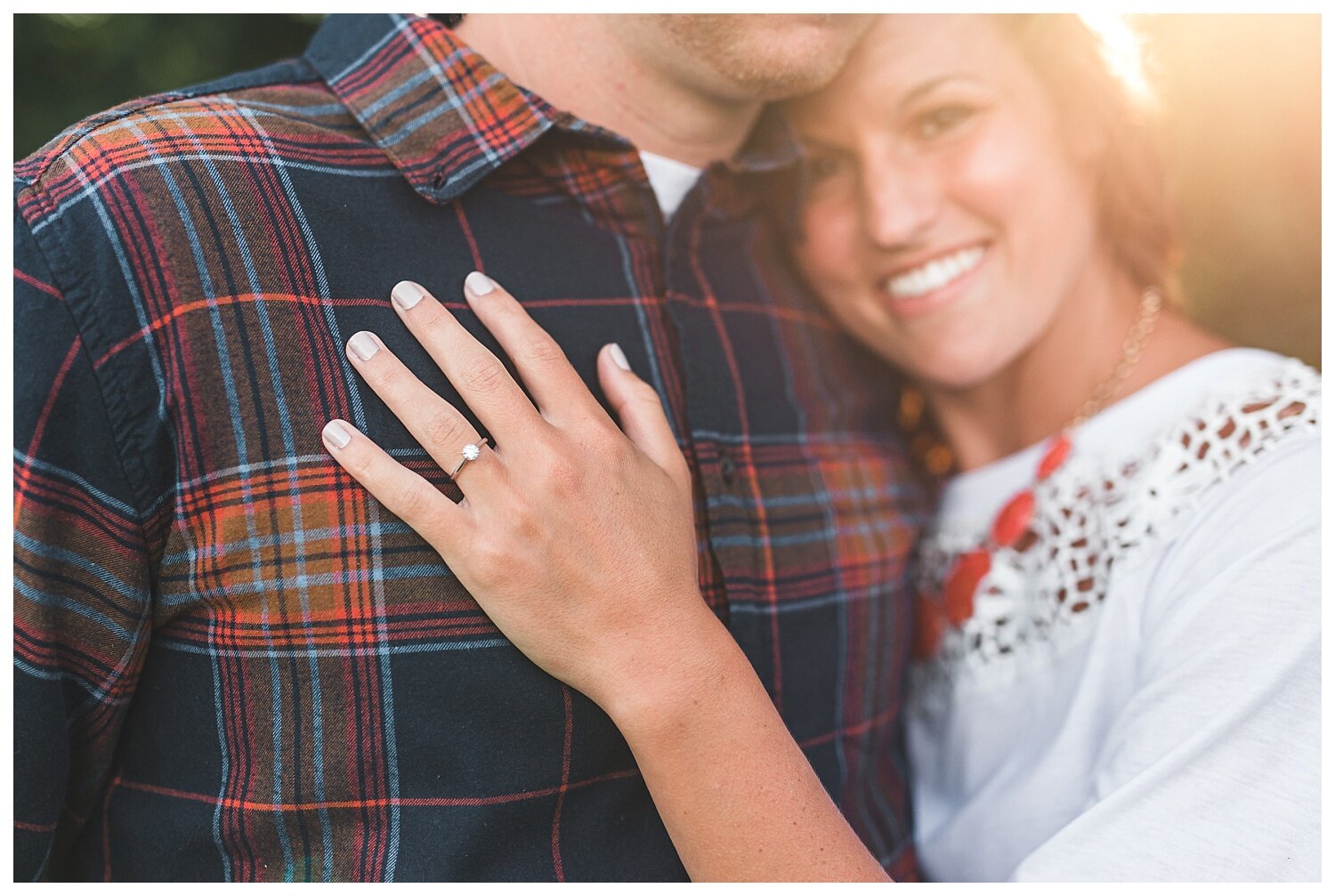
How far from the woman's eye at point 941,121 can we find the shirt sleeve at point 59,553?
113 cm

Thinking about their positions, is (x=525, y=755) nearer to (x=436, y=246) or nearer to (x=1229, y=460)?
(x=436, y=246)

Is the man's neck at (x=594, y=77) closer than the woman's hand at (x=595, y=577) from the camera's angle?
No

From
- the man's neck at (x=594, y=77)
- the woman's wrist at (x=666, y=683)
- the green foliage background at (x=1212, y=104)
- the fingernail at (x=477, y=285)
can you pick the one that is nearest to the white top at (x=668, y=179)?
the man's neck at (x=594, y=77)

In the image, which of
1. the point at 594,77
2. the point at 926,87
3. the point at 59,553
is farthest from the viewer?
the point at 926,87

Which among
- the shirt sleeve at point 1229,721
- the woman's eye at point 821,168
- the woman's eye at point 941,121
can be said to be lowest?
the shirt sleeve at point 1229,721

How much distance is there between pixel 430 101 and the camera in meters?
1.22

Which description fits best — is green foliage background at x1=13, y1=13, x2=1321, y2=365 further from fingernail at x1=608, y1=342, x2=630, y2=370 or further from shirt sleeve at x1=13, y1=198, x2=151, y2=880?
fingernail at x1=608, y1=342, x2=630, y2=370

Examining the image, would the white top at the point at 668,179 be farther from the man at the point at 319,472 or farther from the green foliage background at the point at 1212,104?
the green foliage background at the point at 1212,104

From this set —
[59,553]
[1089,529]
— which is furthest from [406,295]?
[1089,529]

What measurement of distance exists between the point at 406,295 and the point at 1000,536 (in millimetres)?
950

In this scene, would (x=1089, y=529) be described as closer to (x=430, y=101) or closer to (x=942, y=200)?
(x=942, y=200)

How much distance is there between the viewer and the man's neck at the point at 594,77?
1315mm

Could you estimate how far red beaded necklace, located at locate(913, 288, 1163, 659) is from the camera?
1519mm

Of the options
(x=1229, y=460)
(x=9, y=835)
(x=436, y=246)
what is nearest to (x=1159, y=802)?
(x=1229, y=460)
